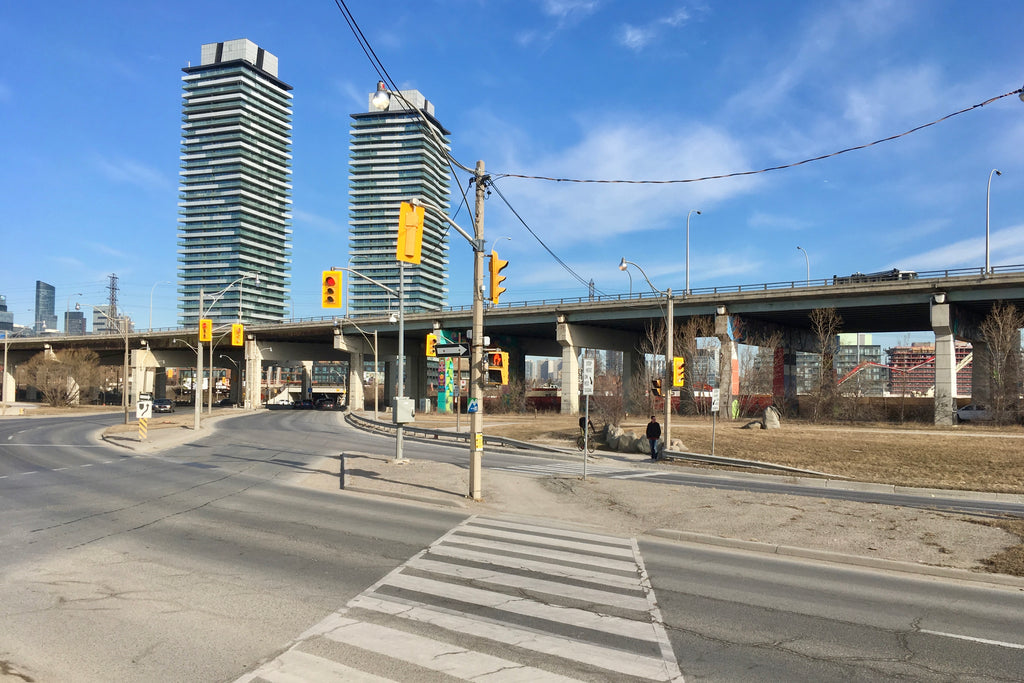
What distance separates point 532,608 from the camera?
7.96m

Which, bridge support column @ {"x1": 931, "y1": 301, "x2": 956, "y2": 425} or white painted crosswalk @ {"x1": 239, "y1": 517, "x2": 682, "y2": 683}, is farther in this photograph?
bridge support column @ {"x1": 931, "y1": 301, "x2": 956, "y2": 425}

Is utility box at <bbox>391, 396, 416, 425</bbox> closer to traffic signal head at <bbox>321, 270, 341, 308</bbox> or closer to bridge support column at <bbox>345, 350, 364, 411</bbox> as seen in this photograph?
traffic signal head at <bbox>321, 270, 341, 308</bbox>

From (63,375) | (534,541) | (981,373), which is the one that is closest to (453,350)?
(534,541)

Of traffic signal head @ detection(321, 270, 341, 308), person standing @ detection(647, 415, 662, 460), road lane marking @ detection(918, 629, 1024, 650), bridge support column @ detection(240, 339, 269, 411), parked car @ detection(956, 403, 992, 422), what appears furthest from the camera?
bridge support column @ detection(240, 339, 269, 411)

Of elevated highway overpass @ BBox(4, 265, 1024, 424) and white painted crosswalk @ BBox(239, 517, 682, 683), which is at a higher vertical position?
elevated highway overpass @ BBox(4, 265, 1024, 424)

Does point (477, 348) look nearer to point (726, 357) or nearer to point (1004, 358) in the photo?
point (726, 357)

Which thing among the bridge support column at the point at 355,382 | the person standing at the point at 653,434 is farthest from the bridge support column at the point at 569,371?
the person standing at the point at 653,434

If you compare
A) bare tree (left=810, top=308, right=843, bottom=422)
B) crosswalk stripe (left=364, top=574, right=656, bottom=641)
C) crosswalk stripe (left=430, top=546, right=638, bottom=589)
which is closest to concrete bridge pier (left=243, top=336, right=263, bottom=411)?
bare tree (left=810, top=308, right=843, bottom=422)

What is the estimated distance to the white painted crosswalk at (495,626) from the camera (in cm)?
611

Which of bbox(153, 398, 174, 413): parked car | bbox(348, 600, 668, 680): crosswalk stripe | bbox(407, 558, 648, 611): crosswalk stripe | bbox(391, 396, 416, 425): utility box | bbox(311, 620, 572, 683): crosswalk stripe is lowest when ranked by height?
bbox(153, 398, 174, 413): parked car

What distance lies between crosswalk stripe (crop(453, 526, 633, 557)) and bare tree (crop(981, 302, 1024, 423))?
44.9 m

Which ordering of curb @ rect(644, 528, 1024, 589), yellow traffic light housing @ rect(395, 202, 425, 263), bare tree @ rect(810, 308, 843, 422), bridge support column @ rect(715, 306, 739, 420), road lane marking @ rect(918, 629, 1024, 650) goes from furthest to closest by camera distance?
bridge support column @ rect(715, 306, 739, 420) < bare tree @ rect(810, 308, 843, 422) < yellow traffic light housing @ rect(395, 202, 425, 263) < curb @ rect(644, 528, 1024, 589) < road lane marking @ rect(918, 629, 1024, 650)

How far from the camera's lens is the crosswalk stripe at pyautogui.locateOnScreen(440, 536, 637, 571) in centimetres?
1022

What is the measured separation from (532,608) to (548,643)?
1.15 metres
